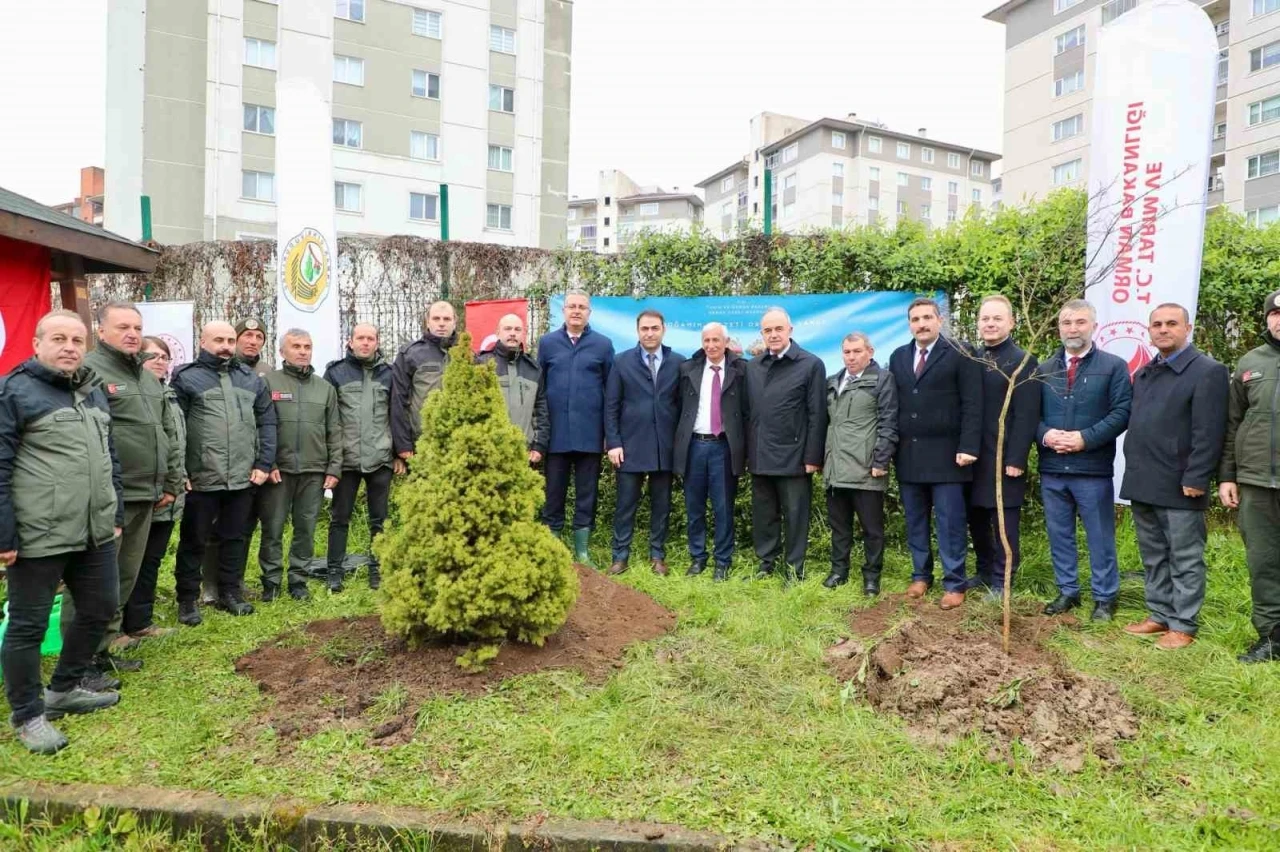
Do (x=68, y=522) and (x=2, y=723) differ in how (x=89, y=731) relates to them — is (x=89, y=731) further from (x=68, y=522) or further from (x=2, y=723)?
(x=68, y=522)

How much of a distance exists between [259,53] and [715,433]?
31.6m

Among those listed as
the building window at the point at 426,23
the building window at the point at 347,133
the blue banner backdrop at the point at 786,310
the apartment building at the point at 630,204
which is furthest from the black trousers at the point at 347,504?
the apartment building at the point at 630,204

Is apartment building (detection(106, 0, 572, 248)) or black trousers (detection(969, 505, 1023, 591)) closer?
black trousers (detection(969, 505, 1023, 591))

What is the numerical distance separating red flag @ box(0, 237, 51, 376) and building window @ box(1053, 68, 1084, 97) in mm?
47208

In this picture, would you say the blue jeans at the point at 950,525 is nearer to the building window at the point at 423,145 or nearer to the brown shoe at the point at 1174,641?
the brown shoe at the point at 1174,641

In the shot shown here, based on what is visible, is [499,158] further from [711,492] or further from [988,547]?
[988,547]

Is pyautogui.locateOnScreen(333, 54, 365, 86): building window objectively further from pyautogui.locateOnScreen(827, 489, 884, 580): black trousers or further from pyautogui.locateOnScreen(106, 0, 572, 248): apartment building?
pyautogui.locateOnScreen(827, 489, 884, 580): black trousers

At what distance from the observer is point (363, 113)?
1241 inches

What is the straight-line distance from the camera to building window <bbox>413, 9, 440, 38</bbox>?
32531mm

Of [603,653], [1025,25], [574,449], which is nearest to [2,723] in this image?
[603,653]

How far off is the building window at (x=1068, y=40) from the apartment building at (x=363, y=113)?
89.6ft

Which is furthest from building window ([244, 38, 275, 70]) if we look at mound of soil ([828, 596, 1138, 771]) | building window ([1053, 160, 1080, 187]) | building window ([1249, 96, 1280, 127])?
building window ([1249, 96, 1280, 127])

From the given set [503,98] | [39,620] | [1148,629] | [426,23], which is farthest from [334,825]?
[426,23]

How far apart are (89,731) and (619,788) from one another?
263 centimetres
